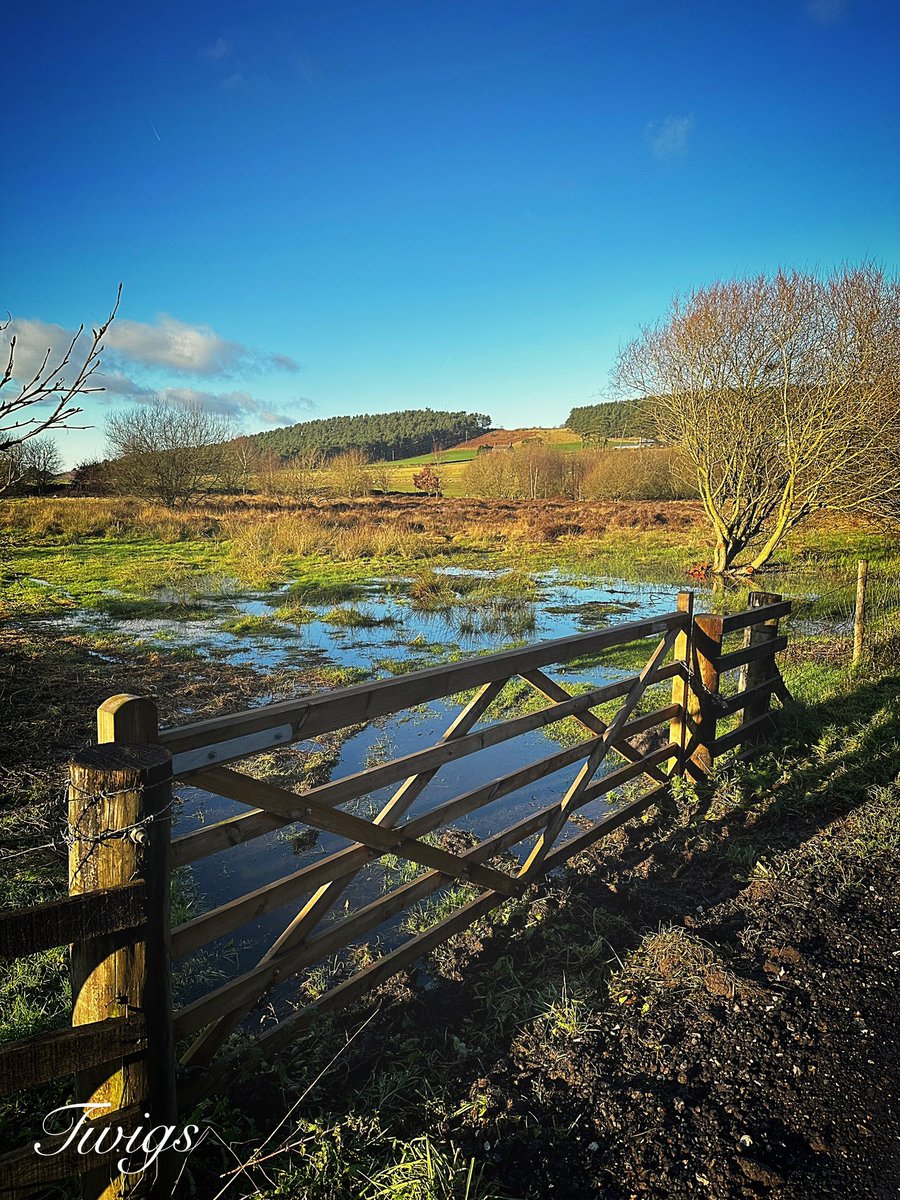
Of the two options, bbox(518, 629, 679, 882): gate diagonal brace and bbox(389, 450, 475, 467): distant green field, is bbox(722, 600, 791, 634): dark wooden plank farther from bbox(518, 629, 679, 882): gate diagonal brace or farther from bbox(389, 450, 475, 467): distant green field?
bbox(389, 450, 475, 467): distant green field

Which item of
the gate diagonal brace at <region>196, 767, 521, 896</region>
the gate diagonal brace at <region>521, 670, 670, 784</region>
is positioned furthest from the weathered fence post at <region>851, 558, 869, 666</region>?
the gate diagonal brace at <region>196, 767, 521, 896</region>

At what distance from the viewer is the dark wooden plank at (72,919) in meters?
1.92

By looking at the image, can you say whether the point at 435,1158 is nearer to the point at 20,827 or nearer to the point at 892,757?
the point at 20,827

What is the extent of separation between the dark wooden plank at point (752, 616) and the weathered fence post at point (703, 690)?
0.18 metres

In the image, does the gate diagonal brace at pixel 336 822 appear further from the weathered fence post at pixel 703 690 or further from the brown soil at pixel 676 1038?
the weathered fence post at pixel 703 690

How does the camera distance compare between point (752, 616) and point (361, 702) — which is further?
point (752, 616)

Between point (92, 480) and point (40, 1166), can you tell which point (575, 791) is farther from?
point (92, 480)

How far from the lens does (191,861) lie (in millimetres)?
2963

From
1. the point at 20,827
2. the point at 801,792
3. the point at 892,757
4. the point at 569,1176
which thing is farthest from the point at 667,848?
the point at 20,827

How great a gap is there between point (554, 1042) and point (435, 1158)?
3.24ft

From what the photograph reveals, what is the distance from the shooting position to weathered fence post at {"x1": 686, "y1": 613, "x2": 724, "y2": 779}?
6.14 m

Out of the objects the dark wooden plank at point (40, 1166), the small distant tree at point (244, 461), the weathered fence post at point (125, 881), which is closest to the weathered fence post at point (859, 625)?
the weathered fence post at point (125, 881)

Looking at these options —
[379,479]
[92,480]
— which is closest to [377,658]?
[92,480]

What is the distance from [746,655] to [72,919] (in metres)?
6.34
